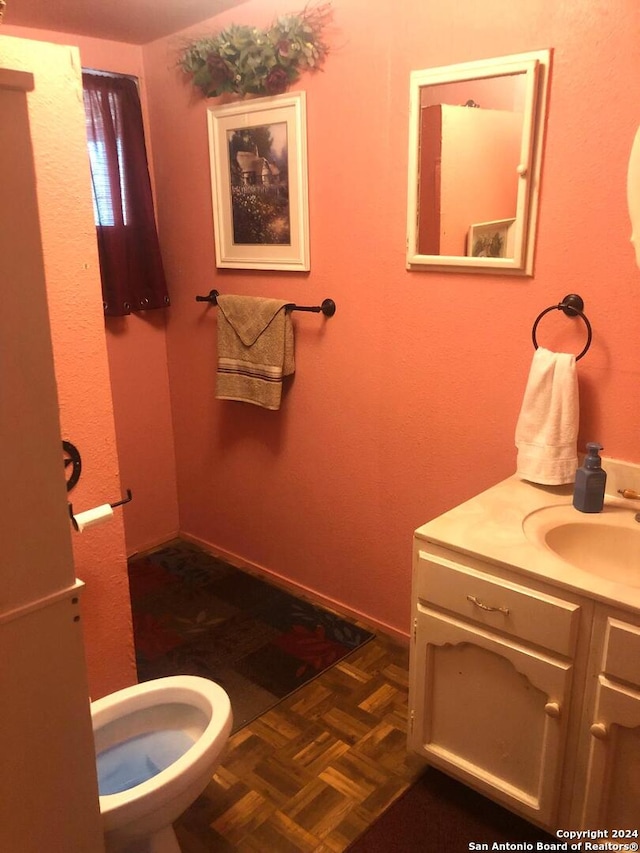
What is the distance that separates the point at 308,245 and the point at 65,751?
175 cm

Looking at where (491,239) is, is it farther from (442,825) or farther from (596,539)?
(442,825)

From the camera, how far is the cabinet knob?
1.36m

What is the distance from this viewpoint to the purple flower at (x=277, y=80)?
2.19 metres

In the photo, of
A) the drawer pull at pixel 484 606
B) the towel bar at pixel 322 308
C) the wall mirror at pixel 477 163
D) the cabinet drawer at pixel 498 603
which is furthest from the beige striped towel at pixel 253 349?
the drawer pull at pixel 484 606

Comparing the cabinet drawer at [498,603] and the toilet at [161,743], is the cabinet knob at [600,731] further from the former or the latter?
the toilet at [161,743]

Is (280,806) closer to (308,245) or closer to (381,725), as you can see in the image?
(381,725)

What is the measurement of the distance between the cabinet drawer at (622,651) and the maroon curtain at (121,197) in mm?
2140

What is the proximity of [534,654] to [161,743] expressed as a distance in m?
0.90

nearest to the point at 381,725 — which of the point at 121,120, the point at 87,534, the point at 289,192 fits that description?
the point at 87,534

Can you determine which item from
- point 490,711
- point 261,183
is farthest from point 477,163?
point 490,711

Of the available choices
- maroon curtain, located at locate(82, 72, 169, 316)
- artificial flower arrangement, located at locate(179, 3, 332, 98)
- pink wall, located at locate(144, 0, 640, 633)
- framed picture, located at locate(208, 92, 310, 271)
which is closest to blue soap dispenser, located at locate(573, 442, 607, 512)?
pink wall, located at locate(144, 0, 640, 633)

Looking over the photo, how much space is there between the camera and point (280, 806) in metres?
1.73

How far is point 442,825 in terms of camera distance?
1670 mm

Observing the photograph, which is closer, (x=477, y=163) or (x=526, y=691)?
(x=526, y=691)
